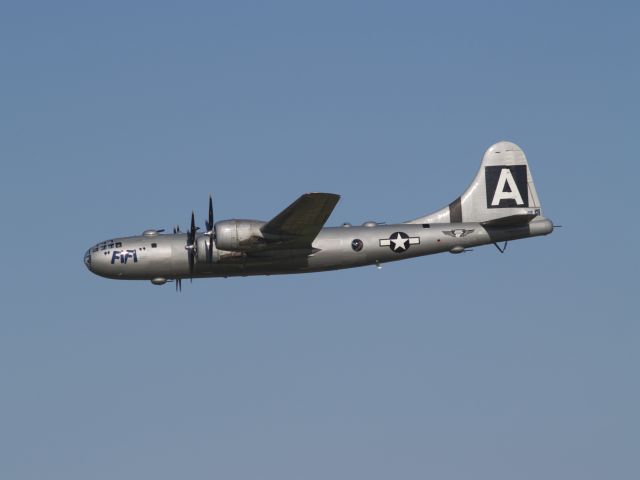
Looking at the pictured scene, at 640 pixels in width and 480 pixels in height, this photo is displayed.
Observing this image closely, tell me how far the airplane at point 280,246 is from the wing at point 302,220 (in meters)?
0.06

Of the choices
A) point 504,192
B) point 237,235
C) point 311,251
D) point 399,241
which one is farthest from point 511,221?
point 237,235

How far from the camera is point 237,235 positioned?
52094mm

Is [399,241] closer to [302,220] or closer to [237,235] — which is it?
[302,220]

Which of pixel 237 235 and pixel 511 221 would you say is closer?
pixel 237 235

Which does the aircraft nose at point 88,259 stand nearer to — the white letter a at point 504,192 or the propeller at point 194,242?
the propeller at point 194,242

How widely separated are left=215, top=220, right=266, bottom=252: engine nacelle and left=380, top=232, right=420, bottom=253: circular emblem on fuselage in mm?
6627

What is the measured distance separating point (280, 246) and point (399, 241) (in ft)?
20.4

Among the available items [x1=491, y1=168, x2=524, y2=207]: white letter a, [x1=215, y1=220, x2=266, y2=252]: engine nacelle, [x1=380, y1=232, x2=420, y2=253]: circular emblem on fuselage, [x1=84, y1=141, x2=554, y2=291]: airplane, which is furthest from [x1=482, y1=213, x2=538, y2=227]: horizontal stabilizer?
[x1=215, y1=220, x2=266, y2=252]: engine nacelle

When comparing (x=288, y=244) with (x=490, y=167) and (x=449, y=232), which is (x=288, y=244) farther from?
(x=490, y=167)

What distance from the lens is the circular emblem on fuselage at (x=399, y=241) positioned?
54812 millimetres

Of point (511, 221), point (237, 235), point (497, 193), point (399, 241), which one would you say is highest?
point (497, 193)

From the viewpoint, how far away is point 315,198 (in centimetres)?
4931

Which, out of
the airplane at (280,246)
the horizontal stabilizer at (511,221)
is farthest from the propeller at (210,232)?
the horizontal stabilizer at (511,221)

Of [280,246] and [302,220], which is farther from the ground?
[302,220]
